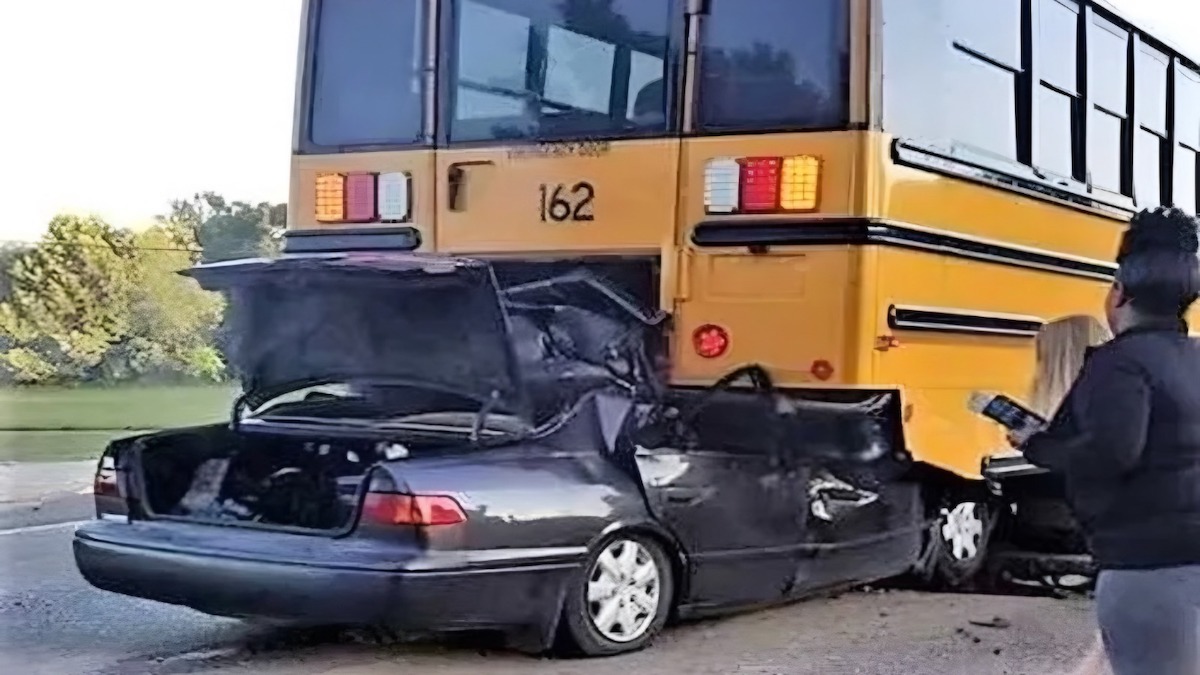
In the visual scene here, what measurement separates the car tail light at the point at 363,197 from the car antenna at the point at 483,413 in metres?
0.82

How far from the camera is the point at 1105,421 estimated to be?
296cm

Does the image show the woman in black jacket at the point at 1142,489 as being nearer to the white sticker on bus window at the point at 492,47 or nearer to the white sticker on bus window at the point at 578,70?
the white sticker on bus window at the point at 578,70

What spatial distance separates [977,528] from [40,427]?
10.7 feet

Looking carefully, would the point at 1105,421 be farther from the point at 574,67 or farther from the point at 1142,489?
the point at 574,67

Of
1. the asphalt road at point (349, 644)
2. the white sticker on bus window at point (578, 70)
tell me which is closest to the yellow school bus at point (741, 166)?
the white sticker on bus window at point (578, 70)

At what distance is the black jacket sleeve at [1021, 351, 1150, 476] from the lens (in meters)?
2.95

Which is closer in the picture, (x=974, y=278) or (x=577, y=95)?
(x=577, y=95)

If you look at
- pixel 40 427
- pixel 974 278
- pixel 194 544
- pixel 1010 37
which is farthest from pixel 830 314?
pixel 40 427

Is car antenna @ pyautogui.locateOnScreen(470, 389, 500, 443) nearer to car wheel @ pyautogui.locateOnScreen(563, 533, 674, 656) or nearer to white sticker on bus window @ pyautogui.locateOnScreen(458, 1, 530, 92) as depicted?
car wheel @ pyautogui.locateOnScreen(563, 533, 674, 656)

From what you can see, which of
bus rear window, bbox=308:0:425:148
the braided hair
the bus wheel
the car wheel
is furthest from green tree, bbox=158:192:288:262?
the bus wheel

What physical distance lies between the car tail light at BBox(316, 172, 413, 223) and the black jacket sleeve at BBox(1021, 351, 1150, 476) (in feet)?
7.75

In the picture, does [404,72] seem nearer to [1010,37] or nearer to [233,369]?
Answer: [233,369]

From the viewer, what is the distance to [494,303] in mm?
4250

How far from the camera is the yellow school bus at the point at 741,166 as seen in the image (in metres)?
4.43
